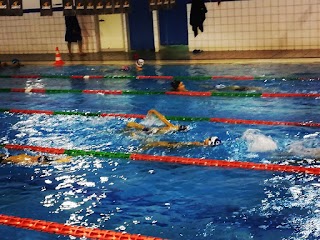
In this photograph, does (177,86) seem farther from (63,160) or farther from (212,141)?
(63,160)

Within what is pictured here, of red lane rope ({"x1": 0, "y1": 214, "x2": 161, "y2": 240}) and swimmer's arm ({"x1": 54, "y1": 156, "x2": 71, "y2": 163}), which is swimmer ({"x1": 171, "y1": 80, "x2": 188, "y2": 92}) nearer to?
swimmer's arm ({"x1": 54, "y1": 156, "x2": 71, "y2": 163})

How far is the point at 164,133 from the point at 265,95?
287cm

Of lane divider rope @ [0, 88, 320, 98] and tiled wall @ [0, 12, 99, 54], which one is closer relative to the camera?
lane divider rope @ [0, 88, 320, 98]

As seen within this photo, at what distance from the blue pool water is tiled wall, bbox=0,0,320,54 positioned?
3820 millimetres

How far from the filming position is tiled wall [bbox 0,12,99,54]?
17375 mm

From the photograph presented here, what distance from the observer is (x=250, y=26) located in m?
15.0

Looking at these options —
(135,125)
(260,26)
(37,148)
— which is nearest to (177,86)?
(135,125)

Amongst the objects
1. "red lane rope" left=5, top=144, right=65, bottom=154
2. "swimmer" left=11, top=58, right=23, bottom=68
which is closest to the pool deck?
"swimmer" left=11, top=58, right=23, bottom=68

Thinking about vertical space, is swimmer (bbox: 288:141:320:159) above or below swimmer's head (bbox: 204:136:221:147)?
below

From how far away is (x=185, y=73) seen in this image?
42.8 feet

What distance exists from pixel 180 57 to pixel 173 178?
912cm

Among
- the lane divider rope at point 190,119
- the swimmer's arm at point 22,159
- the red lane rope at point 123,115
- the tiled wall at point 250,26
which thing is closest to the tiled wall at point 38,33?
the tiled wall at point 250,26

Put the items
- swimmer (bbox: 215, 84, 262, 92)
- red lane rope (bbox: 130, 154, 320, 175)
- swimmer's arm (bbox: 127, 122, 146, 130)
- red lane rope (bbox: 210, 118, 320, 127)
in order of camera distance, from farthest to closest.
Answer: swimmer (bbox: 215, 84, 262, 92) → swimmer's arm (bbox: 127, 122, 146, 130) → red lane rope (bbox: 210, 118, 320, 127) → red lane rope (bbox: 130, 154, 320, 175)

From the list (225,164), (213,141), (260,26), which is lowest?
(225,164)
